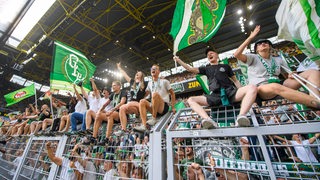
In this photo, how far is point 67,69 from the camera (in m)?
4.04

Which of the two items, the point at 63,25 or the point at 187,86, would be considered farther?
the point at 187,86

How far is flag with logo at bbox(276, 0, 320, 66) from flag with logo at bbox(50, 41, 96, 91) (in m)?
4.40

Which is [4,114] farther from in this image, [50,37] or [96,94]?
[96,94]

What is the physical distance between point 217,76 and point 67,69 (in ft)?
12.4

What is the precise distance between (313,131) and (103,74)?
15.8 m

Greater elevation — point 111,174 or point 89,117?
point 89,117

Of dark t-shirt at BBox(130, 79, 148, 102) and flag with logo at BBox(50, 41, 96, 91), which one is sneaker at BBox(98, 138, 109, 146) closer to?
dark t-shirt at BBox(130, 79, 148, 102)

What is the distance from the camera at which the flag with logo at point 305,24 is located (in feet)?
4.11

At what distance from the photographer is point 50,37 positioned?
373 inches

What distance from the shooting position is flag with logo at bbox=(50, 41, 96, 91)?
383 cm

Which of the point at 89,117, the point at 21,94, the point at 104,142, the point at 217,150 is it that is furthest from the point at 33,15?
the point at 217,150

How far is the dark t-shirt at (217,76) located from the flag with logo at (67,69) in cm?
343

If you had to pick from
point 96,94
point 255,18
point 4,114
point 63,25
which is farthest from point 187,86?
point 4,114

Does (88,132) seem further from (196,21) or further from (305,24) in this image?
(305,24)
